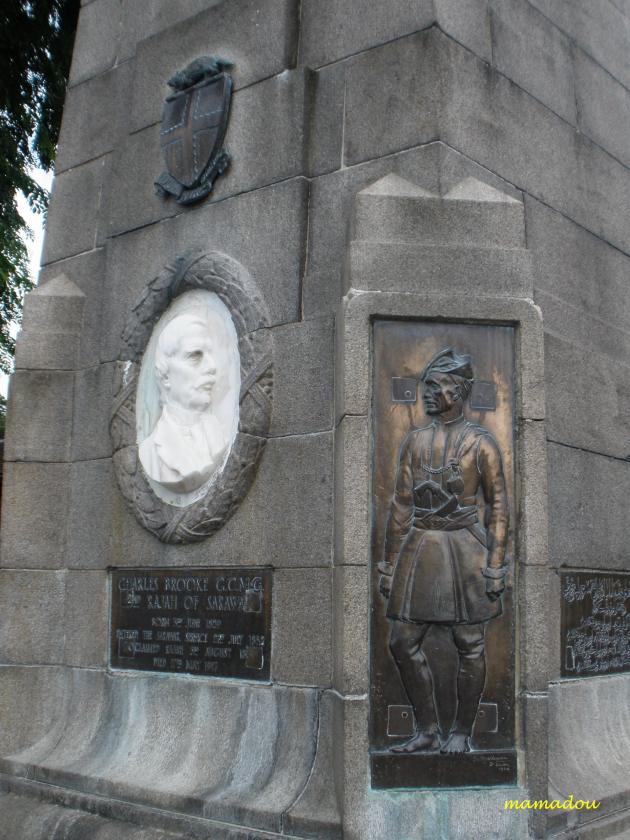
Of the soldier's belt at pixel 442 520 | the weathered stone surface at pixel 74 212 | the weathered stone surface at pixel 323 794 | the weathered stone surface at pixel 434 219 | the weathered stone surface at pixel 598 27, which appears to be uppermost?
the weathered stone surface at pixel 598 27

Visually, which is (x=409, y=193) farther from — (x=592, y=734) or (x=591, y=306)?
(x=592, y=734)

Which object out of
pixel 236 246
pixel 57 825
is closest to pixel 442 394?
pixel 236 246

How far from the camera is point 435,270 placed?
5750 mm

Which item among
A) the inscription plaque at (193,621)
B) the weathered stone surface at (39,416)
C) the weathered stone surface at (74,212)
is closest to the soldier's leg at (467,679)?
the inscription plaque at (193,621)

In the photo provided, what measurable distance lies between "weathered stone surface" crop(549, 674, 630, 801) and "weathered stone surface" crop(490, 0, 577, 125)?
4191 mm

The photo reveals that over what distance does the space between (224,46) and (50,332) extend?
2590 millimetres

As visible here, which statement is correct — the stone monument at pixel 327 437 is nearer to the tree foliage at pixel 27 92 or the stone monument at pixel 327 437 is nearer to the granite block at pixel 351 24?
the granite block at pixel 351 24

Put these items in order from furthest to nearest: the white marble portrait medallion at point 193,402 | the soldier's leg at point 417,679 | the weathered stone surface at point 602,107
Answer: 1. the weathered stone surface at point 602,107
2. the white marble portrait medallion at point 193,402
3. the soldier's leg at point 417,679

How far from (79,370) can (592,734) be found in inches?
183

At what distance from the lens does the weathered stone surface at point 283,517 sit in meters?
6.08

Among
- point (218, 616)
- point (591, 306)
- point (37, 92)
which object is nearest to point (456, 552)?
point (218, 616)

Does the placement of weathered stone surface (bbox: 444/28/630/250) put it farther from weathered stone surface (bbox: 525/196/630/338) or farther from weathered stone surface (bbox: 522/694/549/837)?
weathered stone surface (bbox: 522/694/549/837)

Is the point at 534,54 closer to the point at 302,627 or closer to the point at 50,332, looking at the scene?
the point at 50,332

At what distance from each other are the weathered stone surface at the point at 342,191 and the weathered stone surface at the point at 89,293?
7.01 ft
